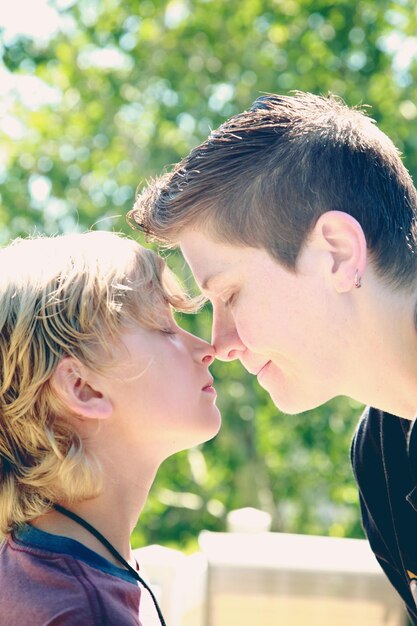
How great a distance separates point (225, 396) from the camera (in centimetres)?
727

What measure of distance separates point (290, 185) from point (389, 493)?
0.85m

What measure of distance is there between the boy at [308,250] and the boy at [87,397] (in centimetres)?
18

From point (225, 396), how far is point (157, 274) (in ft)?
16.3

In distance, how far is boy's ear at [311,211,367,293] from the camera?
222 cm

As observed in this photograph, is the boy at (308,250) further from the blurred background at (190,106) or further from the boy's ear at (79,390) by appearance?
the blurred background at (190,106)

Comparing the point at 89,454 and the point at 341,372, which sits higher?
the point at 341,372

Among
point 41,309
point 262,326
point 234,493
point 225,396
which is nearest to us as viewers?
point 41,309

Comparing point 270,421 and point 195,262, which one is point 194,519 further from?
point 195,262

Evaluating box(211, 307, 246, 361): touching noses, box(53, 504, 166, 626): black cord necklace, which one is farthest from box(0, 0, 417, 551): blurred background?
box(53, 504, 166, 626): black cord necklace

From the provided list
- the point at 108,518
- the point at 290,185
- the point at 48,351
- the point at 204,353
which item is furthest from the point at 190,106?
the point at 108,518

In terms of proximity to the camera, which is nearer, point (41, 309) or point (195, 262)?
point (41, 309)

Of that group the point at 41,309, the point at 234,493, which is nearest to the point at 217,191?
the point at 41,309

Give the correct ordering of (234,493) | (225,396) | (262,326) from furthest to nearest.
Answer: (234,493) < (225,396) < (262,326)

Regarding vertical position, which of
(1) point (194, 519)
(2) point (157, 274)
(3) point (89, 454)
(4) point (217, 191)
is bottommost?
(1) point (194, 519)
